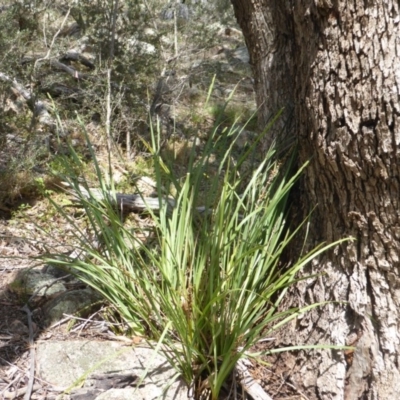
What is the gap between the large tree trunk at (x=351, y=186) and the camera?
2.19m

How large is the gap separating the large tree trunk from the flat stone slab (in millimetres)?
579

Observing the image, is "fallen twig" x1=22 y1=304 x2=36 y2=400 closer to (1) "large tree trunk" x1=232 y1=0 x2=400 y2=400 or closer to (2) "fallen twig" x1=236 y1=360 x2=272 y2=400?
(2) "fallen twig" x1=236 y1=360 x2=272 y2=400

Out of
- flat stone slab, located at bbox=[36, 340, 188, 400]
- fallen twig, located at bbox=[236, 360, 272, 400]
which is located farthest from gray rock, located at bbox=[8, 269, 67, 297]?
fallen twig, located at bbox=[236, 360, 272, 400]

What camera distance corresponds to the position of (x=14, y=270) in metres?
3.61

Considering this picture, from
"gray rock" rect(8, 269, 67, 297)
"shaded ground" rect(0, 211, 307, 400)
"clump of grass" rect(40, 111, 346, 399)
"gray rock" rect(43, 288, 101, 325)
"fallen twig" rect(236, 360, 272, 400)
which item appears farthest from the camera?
"gray rock" rect(8, 269, 67, 297)

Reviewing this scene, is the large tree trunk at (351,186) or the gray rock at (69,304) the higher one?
the large tree trunk at (351,186)

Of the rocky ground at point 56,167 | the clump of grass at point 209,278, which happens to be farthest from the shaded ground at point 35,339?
the clump of grass at point 209,278

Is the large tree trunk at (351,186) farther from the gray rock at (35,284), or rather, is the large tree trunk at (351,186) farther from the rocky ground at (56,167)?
the gray rock at (35,284)

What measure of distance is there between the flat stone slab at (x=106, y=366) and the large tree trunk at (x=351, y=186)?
1.90 ft

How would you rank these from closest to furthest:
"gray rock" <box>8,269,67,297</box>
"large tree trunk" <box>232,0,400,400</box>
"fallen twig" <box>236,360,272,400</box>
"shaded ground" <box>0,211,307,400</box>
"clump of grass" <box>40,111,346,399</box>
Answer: "large tree trunk" <box>232,0,400,400</box>
"clump of grass" <box>40,111,346,399</box>
"fallen twig" <box>236,360,272,400</box>
"shaded ground" <box>0,211,307,400</box>
"gray rock" <box>8,269,67,297</box>

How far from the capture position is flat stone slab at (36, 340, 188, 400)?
2463mm

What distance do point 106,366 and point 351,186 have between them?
4.35ft

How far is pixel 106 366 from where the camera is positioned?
2.62 metres

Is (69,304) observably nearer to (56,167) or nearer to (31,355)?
(31,355)
